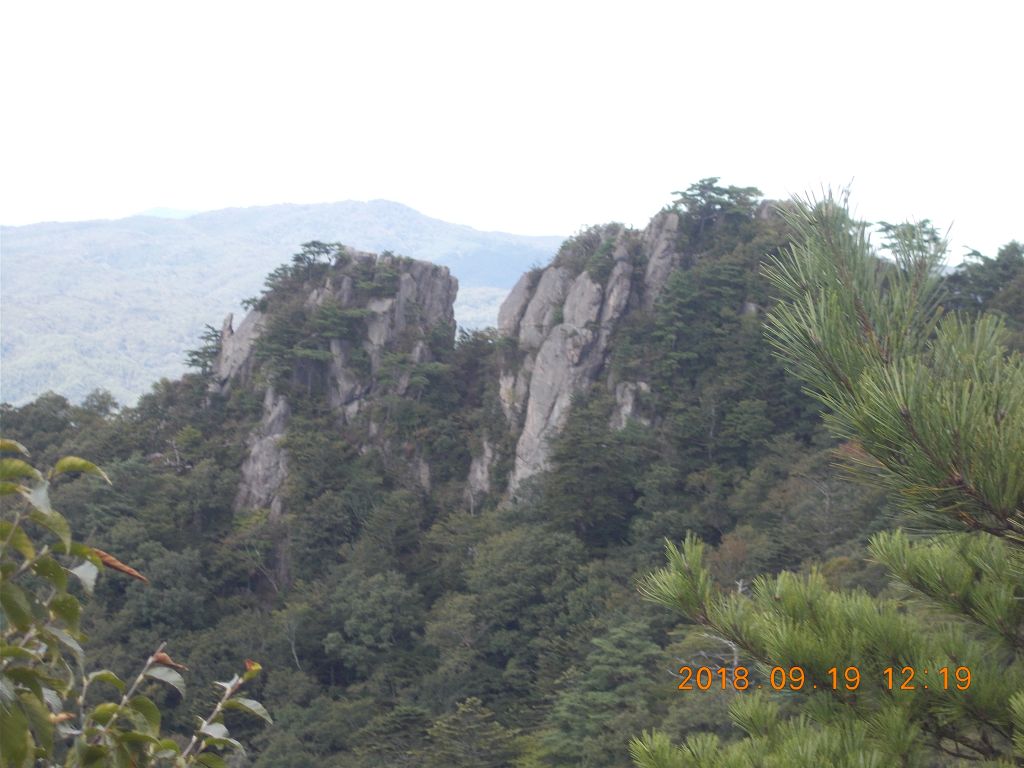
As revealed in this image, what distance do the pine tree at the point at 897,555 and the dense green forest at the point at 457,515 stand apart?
689 centimetres

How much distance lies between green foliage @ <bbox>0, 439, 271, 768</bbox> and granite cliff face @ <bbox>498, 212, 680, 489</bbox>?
612 inches

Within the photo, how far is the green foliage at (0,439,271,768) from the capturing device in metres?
1.32

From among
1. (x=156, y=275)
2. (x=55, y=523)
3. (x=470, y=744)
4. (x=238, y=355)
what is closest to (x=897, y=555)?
(x=55, y=523)

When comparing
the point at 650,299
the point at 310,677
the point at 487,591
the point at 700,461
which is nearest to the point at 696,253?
the point at 650,299

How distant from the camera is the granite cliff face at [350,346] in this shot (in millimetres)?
18375

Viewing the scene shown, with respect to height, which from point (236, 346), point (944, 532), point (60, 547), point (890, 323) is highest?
point (890, 323)

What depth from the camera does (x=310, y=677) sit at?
46.5ft

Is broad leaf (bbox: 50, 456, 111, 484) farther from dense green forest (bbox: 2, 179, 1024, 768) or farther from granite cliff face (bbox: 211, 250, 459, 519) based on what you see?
granite cliff face (bbox: 211, 250, 459, 519)

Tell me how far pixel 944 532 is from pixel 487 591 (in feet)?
41.3

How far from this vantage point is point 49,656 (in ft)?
5.22

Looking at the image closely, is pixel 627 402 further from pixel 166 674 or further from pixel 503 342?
pixel 166 674

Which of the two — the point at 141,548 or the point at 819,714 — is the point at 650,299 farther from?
the point at 819,714

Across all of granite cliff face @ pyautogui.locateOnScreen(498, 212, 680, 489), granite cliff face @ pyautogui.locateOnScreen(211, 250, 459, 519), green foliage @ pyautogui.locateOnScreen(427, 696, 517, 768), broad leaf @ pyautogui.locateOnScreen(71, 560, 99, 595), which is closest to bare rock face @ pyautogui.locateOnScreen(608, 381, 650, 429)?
granite cliff face @ pyautogui.locateOnScreen(498, 212, 680, 489)

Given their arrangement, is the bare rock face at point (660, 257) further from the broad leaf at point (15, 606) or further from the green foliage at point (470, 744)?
the broad leaf at point (15, 606)
